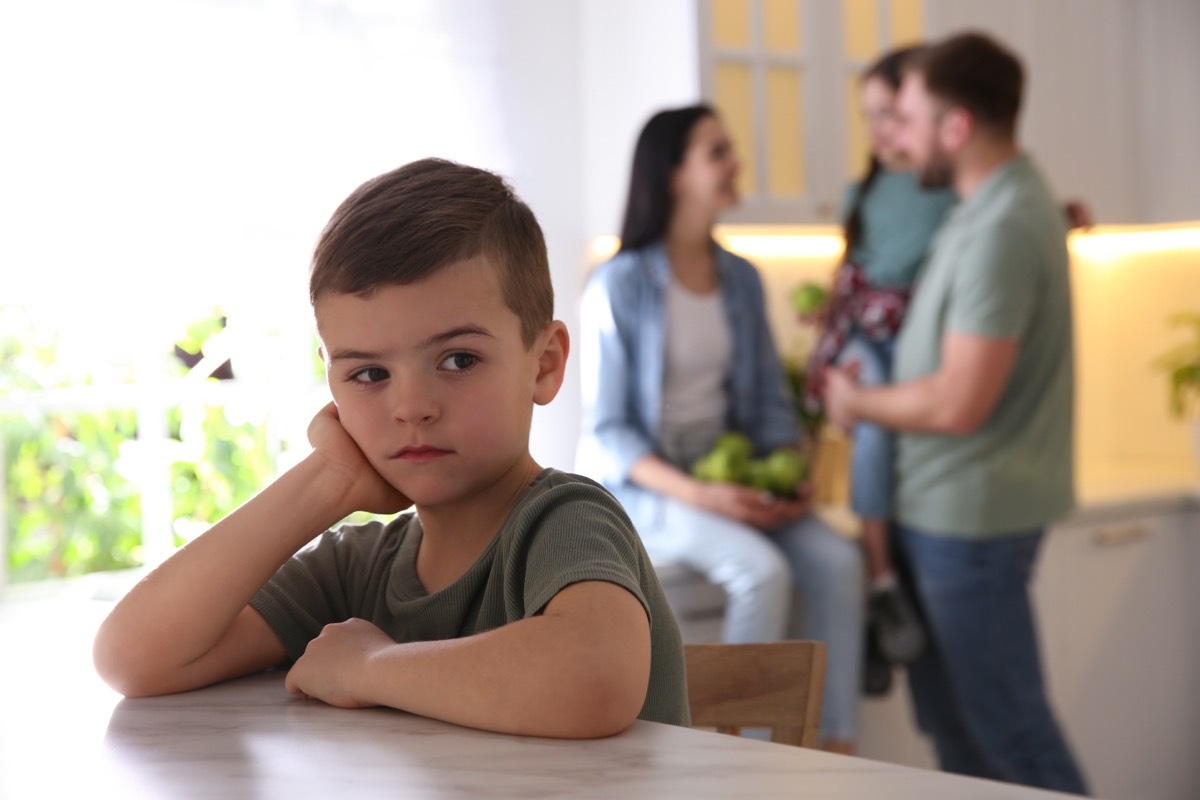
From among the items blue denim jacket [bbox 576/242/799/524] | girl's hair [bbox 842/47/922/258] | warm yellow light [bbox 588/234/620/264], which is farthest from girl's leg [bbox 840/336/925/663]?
warm yellow light [bbox 588/234/620/264]

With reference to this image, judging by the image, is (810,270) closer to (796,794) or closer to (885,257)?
(885,257)

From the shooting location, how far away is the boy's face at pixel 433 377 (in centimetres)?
89

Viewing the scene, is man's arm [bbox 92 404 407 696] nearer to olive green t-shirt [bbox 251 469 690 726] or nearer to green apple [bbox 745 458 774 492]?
olive green t-shirt [bbox 251 469 690 726]

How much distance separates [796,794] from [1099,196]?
134 inches

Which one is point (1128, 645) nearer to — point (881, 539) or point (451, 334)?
point (881, 539)

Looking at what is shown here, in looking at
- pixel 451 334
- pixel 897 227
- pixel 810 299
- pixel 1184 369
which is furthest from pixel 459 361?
pixel 1184 369

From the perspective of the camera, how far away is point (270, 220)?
2594mm

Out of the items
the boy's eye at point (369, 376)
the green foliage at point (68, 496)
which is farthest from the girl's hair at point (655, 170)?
the boy's eye at point (369, 376)

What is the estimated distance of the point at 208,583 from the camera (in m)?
0.90

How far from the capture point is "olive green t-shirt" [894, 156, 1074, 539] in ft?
7.07

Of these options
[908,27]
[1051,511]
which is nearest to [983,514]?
[1051,511]

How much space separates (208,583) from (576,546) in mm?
288

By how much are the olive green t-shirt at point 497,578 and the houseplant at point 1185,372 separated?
116 inches

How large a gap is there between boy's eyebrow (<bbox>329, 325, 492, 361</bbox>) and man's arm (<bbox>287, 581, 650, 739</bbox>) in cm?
21
